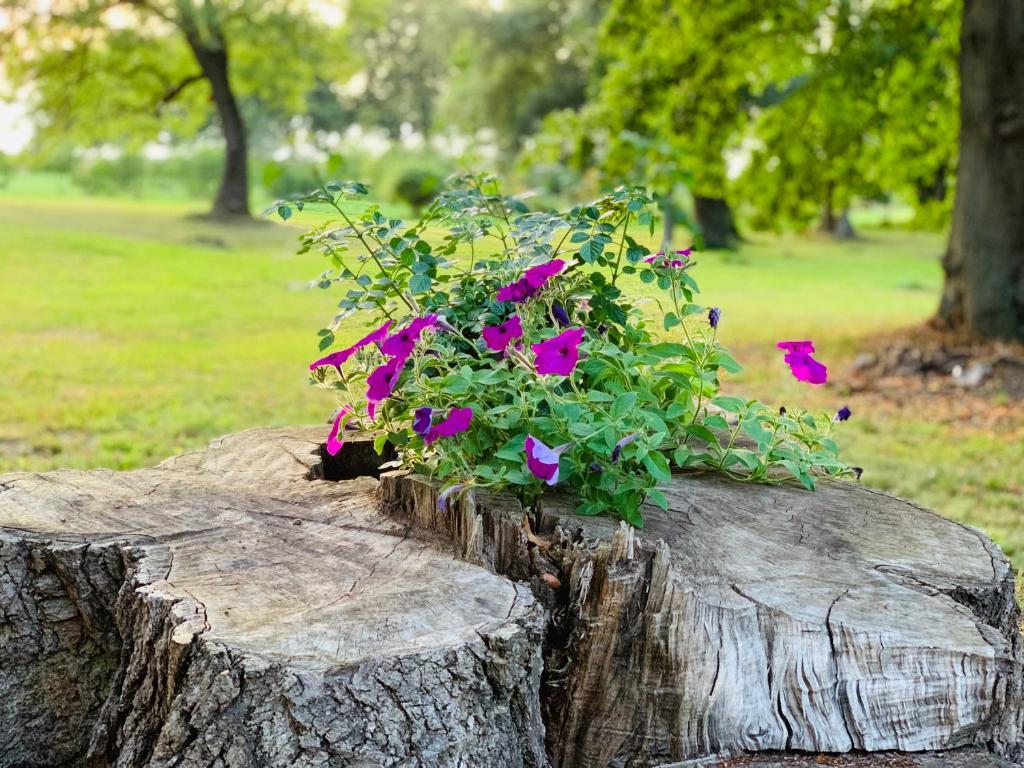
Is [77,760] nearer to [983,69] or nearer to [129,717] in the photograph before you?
[129,717]

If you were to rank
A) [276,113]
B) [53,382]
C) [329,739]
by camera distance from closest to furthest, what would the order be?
[329,739]
[53,382]
[276,113]

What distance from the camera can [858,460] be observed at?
547 cm

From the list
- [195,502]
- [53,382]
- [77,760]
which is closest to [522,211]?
[195,502]

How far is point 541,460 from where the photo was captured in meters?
1.90

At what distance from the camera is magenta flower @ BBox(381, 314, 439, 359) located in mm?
1998

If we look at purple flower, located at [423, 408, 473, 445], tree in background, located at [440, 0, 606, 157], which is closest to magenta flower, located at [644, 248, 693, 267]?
purple flower, located at [423, 408, 473, 445]

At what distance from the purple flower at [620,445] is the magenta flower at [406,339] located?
1.51ft

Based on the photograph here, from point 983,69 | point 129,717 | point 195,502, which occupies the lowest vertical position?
point 129,717

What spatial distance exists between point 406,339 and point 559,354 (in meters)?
0.32

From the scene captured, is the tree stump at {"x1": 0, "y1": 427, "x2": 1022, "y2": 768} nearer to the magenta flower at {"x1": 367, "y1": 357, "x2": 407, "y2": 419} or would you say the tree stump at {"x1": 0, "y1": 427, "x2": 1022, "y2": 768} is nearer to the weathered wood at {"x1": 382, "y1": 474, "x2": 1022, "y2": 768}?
the weathered wood at {"x1": 382, "y1": 474, "x2": 1022, "y2": 768}

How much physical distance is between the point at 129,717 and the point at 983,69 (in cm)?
789

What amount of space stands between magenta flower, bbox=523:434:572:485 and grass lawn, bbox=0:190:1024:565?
2.90m

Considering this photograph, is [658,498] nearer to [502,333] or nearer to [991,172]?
[502,333]

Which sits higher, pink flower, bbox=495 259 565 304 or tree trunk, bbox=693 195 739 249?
pink flower, bbox=495 259 565 304
